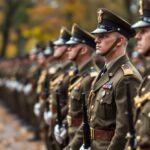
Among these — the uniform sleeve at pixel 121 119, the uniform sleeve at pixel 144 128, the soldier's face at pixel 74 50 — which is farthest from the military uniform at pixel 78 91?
the uniform sleeve at pixel 144 128

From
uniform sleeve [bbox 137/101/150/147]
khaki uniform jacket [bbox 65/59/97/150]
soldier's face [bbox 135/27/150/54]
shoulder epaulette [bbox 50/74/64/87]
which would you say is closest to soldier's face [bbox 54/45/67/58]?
shoulder epaulette [bbox 50/74/64/87]

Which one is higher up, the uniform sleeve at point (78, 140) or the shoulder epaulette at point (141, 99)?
the shoulder epaulette at point (141, 99)

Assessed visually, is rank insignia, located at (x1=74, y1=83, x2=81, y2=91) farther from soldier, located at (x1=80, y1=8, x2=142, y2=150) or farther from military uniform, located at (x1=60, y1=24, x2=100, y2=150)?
soldier, located at (x1=80, y1=8, x2=142, y2=150)

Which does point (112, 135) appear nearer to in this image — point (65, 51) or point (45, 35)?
point (65, 51)

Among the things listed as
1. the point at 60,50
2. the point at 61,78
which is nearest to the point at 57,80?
the point at 61,78

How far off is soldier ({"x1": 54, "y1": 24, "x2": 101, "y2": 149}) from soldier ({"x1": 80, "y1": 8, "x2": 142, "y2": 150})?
106cm

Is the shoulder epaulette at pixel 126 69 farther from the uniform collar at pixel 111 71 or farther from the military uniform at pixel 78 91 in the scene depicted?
the military uniform at pixel 78 91

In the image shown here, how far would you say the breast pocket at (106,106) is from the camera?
224 inches

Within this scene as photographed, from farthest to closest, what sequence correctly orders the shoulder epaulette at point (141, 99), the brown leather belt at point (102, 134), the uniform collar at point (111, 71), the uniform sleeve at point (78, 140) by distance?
the uniform sleeve at point (78, 140)
the uniform collar at point (111, 71)
the brown leather belt at point (102, 134)
the shoulder epaulette at point (141, 99)

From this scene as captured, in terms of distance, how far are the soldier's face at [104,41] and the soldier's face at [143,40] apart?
851mm

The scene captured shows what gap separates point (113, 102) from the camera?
5680 mm

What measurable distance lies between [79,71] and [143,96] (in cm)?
272

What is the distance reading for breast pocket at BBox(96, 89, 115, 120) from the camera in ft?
18.6

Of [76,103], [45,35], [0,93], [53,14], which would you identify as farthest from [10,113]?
[76,103]
